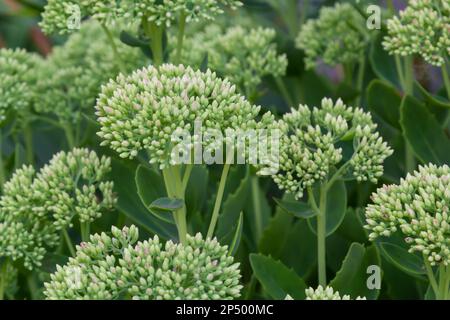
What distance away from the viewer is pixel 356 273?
1.27 meters

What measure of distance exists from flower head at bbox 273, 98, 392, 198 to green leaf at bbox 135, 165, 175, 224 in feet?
0.56

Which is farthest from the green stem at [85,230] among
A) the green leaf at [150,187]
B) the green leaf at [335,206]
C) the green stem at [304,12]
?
the green stem at [304,12]

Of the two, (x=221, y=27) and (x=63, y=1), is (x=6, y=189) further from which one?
(x=221, y=27)

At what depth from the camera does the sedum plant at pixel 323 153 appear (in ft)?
4.01

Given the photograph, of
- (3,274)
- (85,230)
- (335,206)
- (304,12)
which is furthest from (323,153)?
(304,12)

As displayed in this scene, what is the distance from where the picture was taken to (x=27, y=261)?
4.40 feet

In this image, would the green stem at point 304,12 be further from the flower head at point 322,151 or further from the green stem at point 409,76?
the flower head at point 322,151

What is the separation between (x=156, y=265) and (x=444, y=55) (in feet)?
1.97

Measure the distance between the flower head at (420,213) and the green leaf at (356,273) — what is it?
72 millimetres

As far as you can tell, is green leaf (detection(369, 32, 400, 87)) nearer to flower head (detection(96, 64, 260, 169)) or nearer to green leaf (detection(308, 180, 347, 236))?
green leaf (detection(308, 180, 347, 236))

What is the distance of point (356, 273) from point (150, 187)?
1.06 feet

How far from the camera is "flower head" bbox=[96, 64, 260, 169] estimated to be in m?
1.13

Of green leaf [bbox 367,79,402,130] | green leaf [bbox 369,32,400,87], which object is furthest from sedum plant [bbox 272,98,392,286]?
green leaf [bbox 369,32,400,87]
